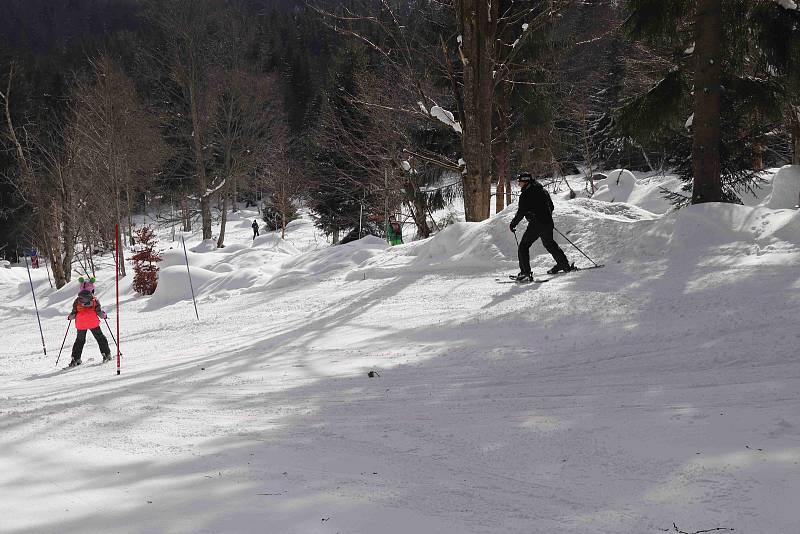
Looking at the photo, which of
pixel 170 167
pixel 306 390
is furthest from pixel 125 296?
pixel 170 167

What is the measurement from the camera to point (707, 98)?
998 cm

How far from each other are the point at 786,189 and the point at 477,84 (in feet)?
26.1

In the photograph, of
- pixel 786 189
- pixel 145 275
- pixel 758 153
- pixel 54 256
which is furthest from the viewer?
pixel 54 256

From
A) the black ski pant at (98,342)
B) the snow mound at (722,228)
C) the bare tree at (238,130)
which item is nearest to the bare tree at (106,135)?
the bare tree at (238,130)

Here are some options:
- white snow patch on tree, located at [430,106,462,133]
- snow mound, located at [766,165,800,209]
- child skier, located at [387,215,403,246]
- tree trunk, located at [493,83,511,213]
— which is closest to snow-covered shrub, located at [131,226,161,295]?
child skier, located at [387,215,403,246]

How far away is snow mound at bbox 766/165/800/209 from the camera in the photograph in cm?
1402

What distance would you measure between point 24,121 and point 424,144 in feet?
85.5

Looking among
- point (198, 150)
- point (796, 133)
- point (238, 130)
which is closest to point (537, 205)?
point (796, 133)

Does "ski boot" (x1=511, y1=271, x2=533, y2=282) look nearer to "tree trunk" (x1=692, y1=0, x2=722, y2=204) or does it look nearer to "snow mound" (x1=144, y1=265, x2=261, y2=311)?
"tree trunk" (x1=692, y1=0, x2=722, y2=204)

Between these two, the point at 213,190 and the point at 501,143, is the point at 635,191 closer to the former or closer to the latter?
the point at 501,143

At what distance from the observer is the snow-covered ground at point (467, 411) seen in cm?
297

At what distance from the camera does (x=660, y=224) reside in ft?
33.7

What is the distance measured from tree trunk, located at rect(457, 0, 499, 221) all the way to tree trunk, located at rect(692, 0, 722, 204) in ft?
14.6

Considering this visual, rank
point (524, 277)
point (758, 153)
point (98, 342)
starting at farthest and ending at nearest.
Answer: point (758, 153), point (524, 277), point (98, 342)
